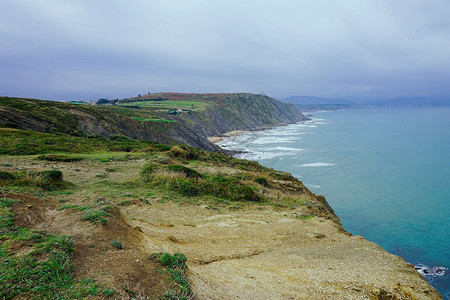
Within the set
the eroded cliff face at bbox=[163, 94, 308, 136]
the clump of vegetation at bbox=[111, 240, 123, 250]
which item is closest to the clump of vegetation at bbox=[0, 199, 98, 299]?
the clump of vegetation at bbox=[111, 240, 123, 250]

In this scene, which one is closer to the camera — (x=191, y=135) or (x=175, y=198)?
(x=175, y=198)

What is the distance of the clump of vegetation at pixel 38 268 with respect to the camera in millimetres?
4535

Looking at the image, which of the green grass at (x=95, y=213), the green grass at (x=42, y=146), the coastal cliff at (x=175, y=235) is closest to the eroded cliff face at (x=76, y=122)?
the green grass at (x=42, y=146)

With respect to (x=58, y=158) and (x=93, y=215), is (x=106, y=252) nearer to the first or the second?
(x=93, y=215)

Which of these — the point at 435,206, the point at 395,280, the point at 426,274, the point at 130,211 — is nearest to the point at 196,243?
the point at 130,211

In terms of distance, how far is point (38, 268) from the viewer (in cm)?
502

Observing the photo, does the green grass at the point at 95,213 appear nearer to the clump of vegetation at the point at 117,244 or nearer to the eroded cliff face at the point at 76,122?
the clump of vegetation at the point at 117,244

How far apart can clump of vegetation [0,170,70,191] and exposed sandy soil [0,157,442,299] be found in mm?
1205

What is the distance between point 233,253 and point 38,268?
5934 millimetres

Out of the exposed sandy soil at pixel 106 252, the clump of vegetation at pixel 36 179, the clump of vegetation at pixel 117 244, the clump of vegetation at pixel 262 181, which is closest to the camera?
the exposed sandy soil at pixel 106 252

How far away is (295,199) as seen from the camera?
63.4 feet

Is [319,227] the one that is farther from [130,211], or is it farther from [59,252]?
[59,252]

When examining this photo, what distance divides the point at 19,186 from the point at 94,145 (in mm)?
15988

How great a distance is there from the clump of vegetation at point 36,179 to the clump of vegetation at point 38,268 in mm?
7066
